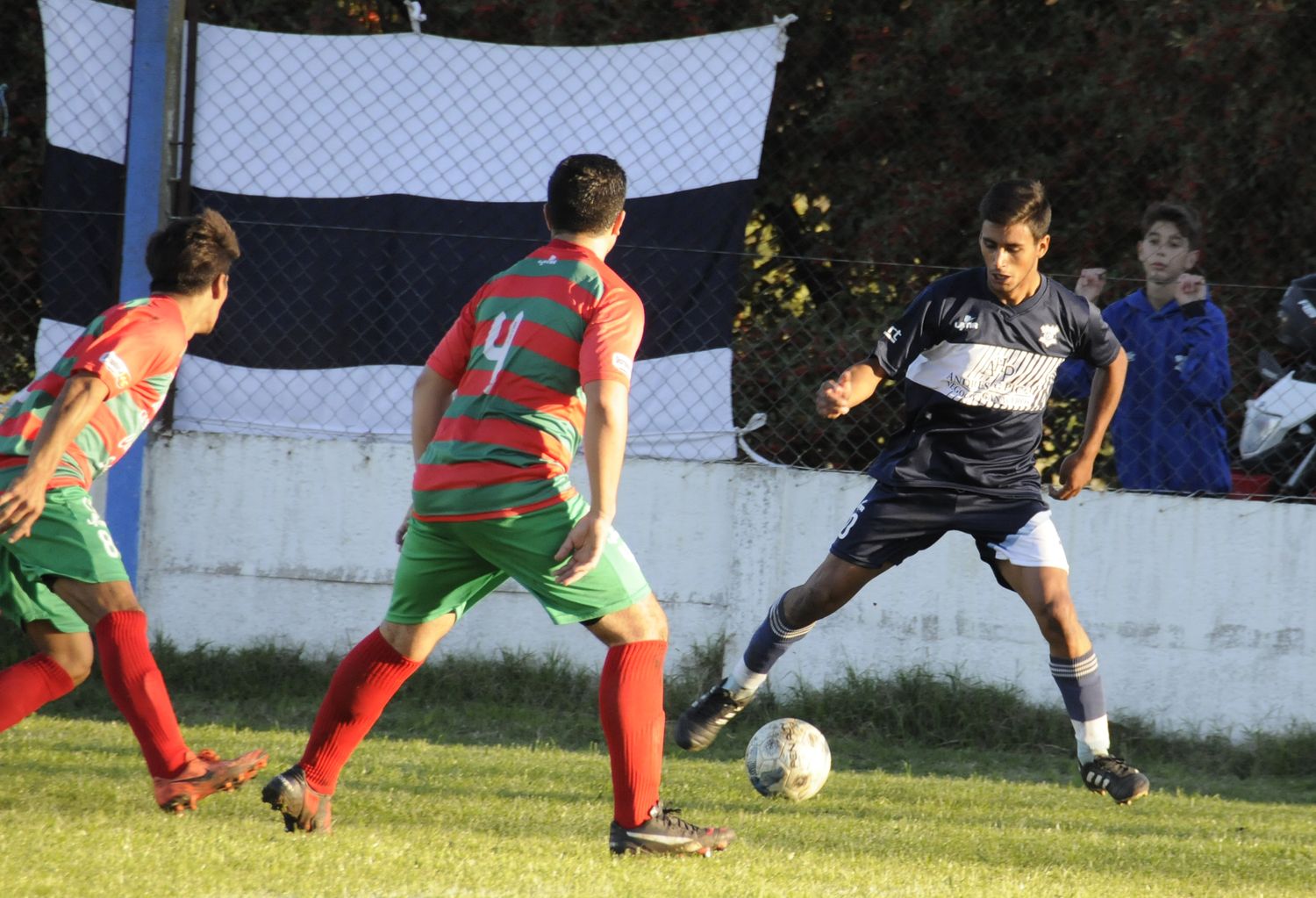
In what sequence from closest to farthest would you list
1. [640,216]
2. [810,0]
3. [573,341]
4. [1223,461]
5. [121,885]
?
1. [121,885]
2. [573,341]
3. [1223,461]
4. [640,216]
5. [810,0]

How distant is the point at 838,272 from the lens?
7.24 m

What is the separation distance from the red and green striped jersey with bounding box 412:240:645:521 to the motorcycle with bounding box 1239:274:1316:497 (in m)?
3.79

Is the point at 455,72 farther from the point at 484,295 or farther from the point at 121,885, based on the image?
the point at 121,885

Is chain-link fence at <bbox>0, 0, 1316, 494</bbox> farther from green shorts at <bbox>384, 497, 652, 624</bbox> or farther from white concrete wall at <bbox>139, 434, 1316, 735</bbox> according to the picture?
green shorts at <bbox>384, 497, 652, 624</bbox>

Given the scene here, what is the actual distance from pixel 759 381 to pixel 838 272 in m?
0.75

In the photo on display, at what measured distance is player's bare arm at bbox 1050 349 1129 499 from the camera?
507cm

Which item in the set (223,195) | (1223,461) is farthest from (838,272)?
(223,195)

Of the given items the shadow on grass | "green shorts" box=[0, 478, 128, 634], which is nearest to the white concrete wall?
the shadow on grass

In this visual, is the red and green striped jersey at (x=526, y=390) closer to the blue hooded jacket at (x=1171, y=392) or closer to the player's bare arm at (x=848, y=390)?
the player's bare arm at (x=848, y=390)

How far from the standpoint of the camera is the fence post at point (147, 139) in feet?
22.3

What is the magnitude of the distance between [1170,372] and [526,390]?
11.8 feet

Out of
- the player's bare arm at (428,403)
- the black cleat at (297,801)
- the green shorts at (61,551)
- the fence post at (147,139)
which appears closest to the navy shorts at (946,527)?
the player's bare arm at (428,403)

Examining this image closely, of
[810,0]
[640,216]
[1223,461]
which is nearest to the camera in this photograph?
[1223,461]

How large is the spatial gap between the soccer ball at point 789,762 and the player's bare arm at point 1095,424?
4.03 ft
